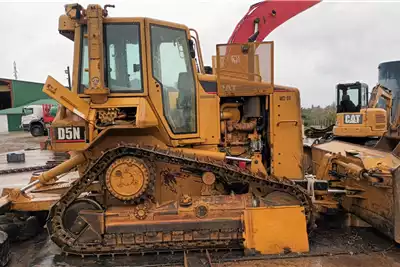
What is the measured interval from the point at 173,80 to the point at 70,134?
1591 millimetres

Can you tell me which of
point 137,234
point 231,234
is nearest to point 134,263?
point 137,234

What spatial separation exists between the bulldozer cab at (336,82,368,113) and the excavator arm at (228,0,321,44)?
7808 millimetres

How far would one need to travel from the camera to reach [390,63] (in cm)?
2433

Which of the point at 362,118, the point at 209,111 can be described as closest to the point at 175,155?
the point at 209,111

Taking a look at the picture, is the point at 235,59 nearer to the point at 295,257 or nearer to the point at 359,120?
the point at 295,257

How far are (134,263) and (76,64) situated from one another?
2.82 metres

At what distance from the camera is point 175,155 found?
4742mm

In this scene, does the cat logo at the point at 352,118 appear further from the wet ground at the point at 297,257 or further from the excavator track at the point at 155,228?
the excavator track at the point at 155,228

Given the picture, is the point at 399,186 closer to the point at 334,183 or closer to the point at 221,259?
the point at 334,183

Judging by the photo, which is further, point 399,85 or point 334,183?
point 399,85

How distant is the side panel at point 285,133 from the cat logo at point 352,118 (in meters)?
7.79

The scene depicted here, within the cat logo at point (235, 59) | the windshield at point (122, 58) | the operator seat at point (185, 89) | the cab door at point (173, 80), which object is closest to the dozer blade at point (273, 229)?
the cab door at point (173, 80)

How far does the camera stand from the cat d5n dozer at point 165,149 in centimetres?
472

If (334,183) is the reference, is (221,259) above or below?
below
